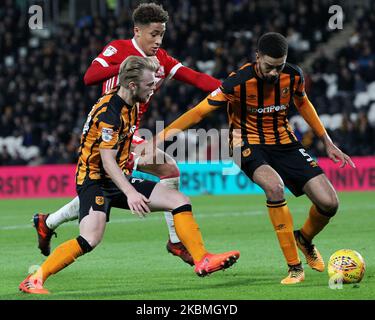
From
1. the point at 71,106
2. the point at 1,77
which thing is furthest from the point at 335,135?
the point at 1,77

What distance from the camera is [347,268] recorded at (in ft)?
24.1

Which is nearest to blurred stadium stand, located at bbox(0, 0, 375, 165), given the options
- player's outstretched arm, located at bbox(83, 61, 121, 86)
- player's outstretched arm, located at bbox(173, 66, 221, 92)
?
player's outstretched arm, located at bbox(173, 66, 221, 92)

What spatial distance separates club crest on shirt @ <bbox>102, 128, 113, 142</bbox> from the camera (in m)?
7.04

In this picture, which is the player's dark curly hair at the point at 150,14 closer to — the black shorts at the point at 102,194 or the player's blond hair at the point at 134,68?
the player's blond hair at the point at 134,68

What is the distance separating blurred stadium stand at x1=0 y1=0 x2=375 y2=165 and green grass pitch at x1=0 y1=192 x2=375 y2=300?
19.1 ft

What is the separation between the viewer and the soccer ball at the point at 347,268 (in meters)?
7.31

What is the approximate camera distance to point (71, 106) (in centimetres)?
2344

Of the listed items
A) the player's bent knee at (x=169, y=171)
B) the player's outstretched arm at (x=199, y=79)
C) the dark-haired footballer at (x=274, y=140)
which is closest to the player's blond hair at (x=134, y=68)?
the dark-haired footballer at (x=274, y=140)

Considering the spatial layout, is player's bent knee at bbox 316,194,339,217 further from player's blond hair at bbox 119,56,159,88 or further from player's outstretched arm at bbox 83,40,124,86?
player's outstretched arm at bbox 83,40,124,86

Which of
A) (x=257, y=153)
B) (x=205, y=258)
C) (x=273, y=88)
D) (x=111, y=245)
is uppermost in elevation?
(x=273, y=88)

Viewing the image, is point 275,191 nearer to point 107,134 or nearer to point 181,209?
point 181,209

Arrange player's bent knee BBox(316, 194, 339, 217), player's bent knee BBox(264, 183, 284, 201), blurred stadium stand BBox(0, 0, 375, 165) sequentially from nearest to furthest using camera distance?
player's bent knee BBox(264, 183, 284, 201), player's bent knee BBox(316, 194, 339, 217), blurred stadium stand BBox(0, 0, 375, 165)

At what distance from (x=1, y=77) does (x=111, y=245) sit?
15.2 m
